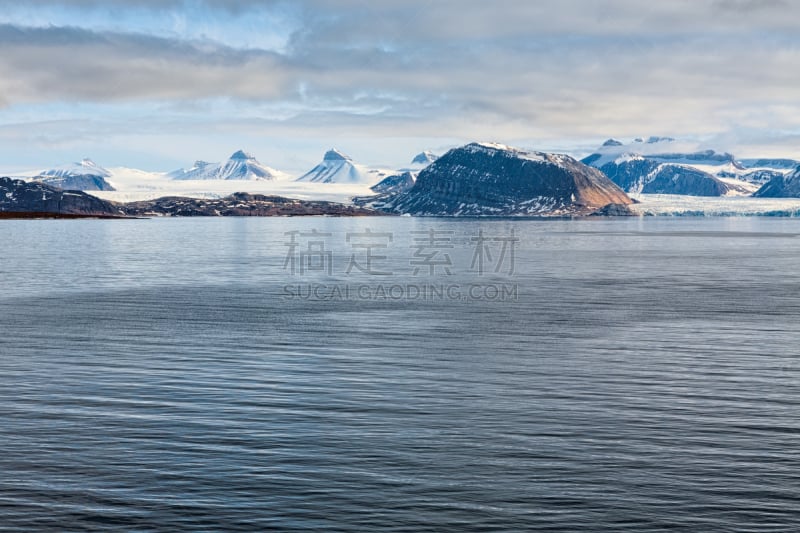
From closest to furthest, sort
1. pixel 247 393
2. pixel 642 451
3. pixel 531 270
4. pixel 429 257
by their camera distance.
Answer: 1. pixel 642 451
2. pixel 247 393
3. pixel 531 270
4. pixel 429 257

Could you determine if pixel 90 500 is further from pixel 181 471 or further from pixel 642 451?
pixel 642 451

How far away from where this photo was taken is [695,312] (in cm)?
5806

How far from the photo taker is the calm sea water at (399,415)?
2053 cm

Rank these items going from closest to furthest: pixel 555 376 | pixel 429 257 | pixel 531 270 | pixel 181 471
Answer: pixel 181 471 → pixel 555 376 → pixel 531 270 → pixel 429 257

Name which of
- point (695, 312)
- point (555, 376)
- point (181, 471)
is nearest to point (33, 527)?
point (181, 471)

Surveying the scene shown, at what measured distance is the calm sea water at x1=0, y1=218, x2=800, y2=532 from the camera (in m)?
20.5

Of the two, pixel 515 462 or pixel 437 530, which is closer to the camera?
pixel 437 530

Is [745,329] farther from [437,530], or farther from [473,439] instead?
[437,530]

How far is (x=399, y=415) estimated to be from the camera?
94.6 feet

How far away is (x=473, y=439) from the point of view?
85.3ft

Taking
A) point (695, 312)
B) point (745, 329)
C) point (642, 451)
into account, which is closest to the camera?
point (642, 451)

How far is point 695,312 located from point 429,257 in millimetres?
72161

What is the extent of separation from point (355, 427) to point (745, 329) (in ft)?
97.8

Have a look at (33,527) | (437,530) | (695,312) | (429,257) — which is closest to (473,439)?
(437,530)
